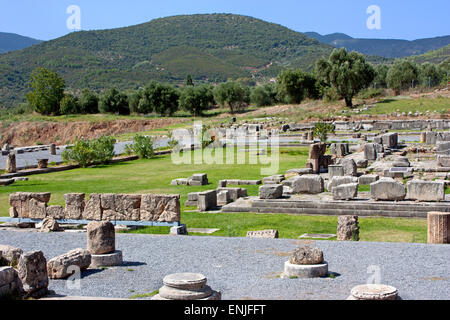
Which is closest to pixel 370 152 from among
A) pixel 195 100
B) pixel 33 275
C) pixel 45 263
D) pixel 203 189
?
pixel 203 189

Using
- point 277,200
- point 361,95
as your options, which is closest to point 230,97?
point 361,95

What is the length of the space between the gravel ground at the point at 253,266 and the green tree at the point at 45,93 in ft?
238

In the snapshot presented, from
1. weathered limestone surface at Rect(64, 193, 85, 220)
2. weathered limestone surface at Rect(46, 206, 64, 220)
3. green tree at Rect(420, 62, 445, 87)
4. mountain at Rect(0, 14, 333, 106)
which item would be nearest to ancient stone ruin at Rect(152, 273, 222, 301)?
weathered limestone surface at Rect(64, 193, 85, 220)

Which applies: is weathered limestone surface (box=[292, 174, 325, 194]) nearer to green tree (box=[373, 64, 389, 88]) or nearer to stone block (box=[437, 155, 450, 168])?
stone block (box=[437, 155, 450, 168])

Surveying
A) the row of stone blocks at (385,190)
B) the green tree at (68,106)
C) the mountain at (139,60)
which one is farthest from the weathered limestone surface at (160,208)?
the mountain at (139,60)

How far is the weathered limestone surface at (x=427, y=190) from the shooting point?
16016 millimetres

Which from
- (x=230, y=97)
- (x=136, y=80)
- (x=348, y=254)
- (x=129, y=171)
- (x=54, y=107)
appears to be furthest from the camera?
(x=136, y=80)

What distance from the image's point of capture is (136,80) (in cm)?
13862

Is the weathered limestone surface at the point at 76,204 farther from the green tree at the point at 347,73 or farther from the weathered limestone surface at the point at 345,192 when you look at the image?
the green tree at the point at 347,73

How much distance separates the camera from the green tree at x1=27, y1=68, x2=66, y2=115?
81688 mm

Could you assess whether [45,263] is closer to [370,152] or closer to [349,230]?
[349,230]

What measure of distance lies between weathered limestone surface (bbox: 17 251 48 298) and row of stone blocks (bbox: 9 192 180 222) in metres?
5.64
